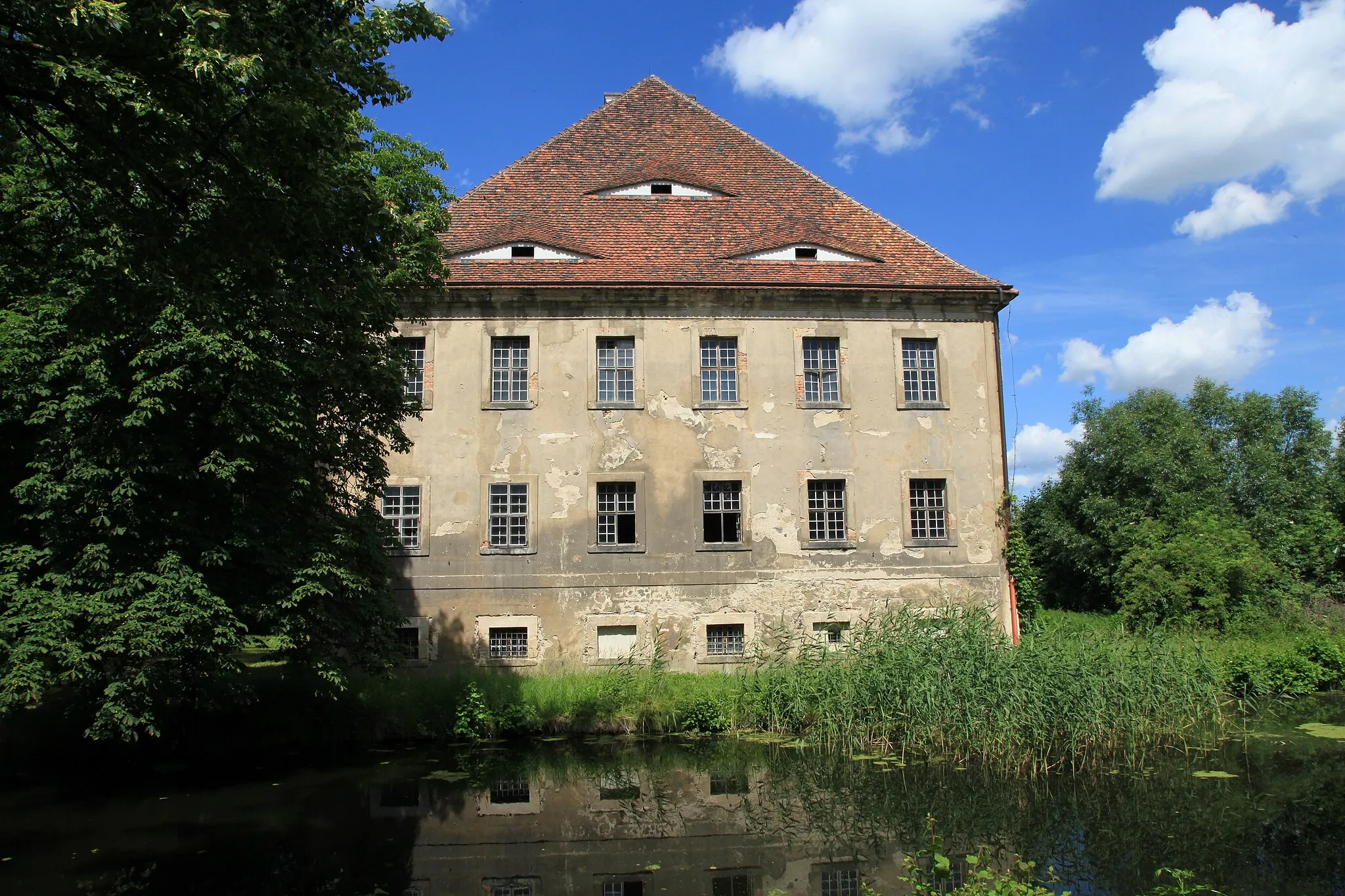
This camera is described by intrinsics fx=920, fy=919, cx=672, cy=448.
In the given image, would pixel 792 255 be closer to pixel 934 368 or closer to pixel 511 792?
pixel 934 368

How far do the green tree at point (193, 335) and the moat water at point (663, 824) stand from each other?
1726mm

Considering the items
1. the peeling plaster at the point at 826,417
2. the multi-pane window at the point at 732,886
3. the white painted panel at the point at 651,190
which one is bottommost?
the multi-pane window at the point at 732,886

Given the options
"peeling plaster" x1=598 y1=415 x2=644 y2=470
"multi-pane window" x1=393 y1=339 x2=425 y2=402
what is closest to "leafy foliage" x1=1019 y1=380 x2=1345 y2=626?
"peeling plaster" x1=598 y1=415 x2=644 y2=470

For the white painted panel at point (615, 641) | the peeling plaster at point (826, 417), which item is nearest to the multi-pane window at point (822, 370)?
the peeling plaster at point (826, 417)

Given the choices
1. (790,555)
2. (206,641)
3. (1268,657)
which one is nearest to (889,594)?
(790,555)

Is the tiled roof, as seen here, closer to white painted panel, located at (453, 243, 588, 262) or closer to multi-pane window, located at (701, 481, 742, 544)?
white painted panel, located at (453, 243, 588, 262)

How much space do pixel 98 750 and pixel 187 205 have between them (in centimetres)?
1023

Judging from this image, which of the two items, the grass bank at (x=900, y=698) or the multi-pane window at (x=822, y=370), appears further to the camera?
the multi-pane window at (x=822, y=370)

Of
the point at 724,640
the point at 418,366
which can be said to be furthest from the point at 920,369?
the point at 418,366

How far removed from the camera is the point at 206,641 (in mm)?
11852

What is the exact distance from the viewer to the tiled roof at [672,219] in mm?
19406

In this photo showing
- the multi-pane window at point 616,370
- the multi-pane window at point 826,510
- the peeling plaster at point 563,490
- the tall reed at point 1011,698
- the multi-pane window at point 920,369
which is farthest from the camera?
the multi-pane window at point 920,369

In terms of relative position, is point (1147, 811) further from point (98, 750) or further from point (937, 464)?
point (98, 750)

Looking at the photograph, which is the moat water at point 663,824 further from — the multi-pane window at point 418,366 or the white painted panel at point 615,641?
the multi-pane window at point 418,366
